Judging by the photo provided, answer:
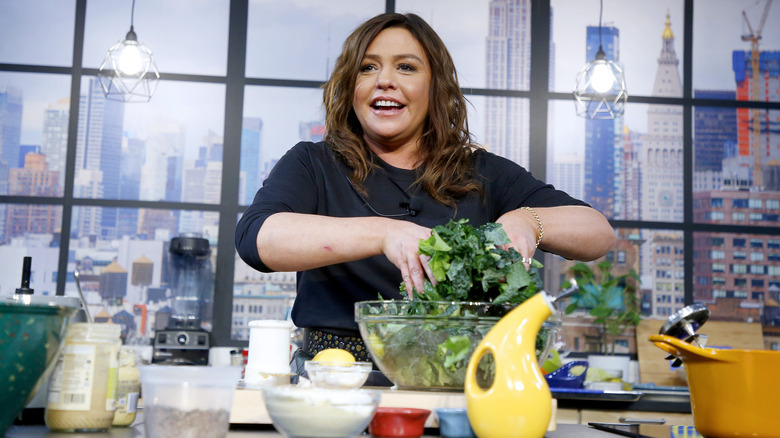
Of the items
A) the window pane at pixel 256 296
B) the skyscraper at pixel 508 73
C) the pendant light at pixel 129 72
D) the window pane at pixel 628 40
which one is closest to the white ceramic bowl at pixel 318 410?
the pendant light at pixel 129 72

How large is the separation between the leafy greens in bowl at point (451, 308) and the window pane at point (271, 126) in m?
2.91

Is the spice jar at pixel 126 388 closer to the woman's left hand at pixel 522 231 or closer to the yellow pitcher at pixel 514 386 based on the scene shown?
the yellow pitcher at pixel 514 386

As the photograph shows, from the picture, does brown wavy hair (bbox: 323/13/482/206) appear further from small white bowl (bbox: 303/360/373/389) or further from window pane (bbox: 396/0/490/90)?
window pane (bbox: 396/0/490/90)

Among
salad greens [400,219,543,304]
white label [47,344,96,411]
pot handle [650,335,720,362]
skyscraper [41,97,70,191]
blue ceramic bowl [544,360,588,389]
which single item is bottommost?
blue ceramic bowl [544,360,588,389]

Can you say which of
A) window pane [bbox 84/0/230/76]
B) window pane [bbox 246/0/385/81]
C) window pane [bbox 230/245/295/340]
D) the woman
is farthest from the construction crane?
the woman

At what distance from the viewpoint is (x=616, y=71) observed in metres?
3.59

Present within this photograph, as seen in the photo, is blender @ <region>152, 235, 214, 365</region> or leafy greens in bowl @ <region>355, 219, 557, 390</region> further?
blender @ <region>152, 235, 214, 365</region>

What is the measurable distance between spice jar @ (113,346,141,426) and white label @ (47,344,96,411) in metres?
0.05

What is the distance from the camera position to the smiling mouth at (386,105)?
1.61 metres

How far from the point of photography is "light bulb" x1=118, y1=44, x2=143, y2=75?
3379mm

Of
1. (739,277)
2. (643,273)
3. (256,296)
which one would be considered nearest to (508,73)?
(643,273)

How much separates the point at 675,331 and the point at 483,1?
3243mm

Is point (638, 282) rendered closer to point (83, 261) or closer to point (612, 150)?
point (612, 150)

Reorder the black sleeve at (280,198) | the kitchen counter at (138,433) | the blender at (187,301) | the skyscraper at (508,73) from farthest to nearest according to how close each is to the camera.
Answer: the skyscraper at (508,73) < the blender at (187,301) < the black sleeve at (280,198) < the kitchen counter at (138,433)
